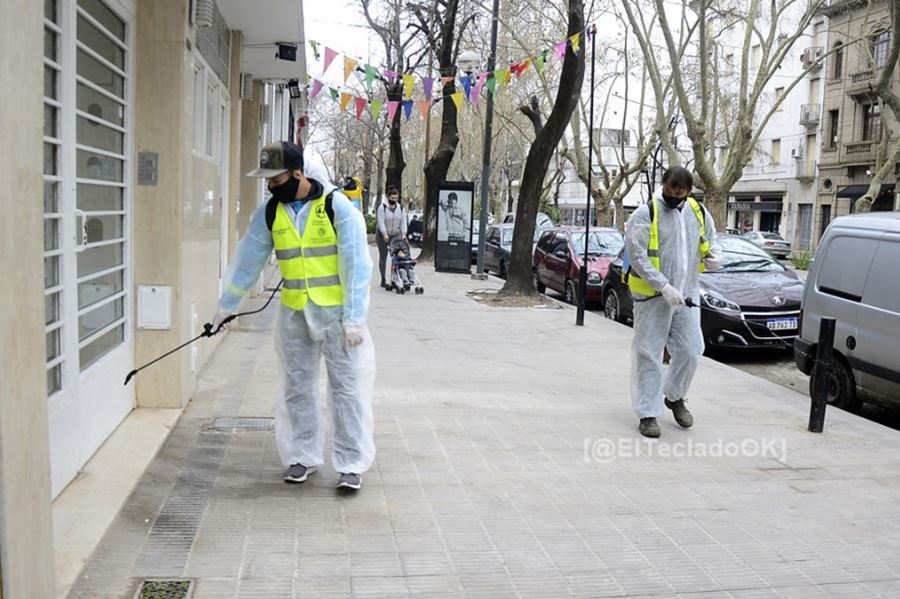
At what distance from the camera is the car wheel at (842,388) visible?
7.88 metres

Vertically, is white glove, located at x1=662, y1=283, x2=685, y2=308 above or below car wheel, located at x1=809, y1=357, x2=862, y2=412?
above

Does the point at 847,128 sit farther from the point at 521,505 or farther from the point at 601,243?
the point at 521,505

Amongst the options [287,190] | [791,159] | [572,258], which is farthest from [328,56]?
[791,159]

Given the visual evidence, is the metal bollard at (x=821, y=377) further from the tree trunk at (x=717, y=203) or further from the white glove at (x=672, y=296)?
the tree trunk at (x=717, y=203)

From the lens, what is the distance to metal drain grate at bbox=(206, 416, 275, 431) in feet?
19.8

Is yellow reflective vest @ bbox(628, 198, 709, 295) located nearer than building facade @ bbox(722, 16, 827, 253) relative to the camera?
Yes

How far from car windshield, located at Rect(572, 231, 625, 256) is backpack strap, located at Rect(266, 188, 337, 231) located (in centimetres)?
1264

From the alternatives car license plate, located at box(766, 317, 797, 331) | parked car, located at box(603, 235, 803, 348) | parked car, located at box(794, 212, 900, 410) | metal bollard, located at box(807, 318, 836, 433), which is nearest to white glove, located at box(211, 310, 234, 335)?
metal bollard, located at box(807, 318, 836, 433)

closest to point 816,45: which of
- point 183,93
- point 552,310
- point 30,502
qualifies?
point 552,310

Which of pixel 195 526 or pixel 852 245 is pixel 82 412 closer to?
pixel 195 526

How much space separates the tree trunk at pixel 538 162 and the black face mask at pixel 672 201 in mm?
8606

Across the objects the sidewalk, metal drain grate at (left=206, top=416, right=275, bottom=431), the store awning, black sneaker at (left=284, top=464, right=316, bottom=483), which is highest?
the store awning

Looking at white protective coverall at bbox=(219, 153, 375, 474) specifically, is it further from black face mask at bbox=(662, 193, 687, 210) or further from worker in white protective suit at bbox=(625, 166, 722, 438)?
black face mask at bbox=(662, 193, 687, 210)

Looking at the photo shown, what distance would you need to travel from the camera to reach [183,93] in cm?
600
